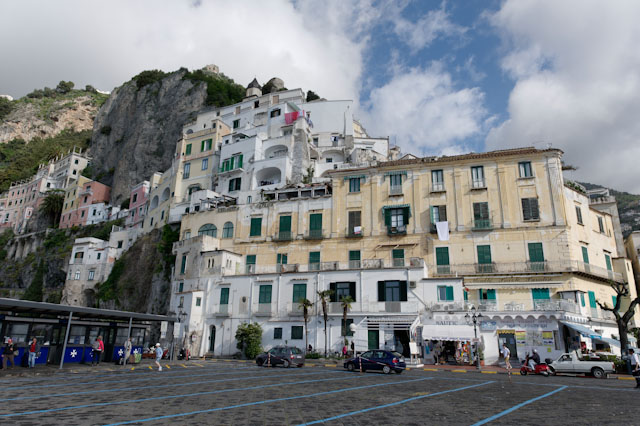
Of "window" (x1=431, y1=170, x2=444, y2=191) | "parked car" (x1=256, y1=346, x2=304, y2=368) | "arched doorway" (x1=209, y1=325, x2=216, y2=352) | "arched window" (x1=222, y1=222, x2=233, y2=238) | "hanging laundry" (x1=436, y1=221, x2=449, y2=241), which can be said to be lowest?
"parked car" (x1=256, y1=346, x2=304, y2=368)

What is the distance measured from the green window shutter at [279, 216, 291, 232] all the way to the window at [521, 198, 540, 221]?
2197 centimetres

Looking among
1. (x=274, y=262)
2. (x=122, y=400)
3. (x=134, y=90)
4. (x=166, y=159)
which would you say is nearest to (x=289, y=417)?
(x=122, y=400)

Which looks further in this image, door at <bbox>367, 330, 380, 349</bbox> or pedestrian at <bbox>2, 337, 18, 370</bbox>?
door at <bbox>367, 330, 380, 349</bbox>

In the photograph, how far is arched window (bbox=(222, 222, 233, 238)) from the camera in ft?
146

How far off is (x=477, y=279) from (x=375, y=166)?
47.4 ft

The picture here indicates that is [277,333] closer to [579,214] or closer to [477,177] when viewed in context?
[477,177]

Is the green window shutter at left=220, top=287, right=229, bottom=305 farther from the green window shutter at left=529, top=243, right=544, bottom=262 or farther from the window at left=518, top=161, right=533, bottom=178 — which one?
the window at left=518, top=161, right=533, bottom=178

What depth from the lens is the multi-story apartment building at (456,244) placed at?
31.0 metres

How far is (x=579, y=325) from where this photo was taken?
30.2 m

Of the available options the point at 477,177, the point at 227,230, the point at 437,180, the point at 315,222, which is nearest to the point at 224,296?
the point at 227,230

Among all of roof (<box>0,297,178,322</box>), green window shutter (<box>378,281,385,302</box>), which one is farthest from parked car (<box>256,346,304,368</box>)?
green window shutter (<box>378,281,385,302</box>)

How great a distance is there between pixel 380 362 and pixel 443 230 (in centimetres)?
1810

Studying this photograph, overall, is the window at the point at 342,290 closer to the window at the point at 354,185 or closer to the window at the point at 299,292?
the window at the point at 299,292

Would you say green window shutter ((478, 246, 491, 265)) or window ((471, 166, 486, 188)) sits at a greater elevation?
window ((471, 166, 486, 188))
